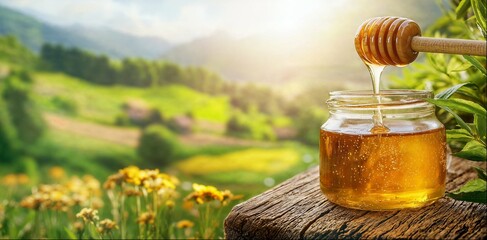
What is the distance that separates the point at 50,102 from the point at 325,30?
2290 millimetres

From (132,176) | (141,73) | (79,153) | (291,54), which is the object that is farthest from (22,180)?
(132,176)

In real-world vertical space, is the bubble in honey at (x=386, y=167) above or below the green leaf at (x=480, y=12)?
below

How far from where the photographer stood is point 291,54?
15.4 feet

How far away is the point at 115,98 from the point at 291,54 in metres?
1.48

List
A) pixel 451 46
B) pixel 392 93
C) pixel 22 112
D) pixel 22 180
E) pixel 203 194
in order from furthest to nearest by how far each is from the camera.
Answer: pixel 22 112
pixel 22 180
pixel 203 194
pixel 392 93
pixel 451 46

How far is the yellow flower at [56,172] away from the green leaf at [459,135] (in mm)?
3797

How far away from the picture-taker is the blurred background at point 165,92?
4.73 meters

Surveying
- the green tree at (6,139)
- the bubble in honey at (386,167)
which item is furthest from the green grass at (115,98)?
the bubble in honey at (386,167)

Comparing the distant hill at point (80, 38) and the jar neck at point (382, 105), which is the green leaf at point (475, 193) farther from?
the distant hill at point (80, 38)

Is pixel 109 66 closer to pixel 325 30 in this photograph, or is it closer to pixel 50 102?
pixel 50 102

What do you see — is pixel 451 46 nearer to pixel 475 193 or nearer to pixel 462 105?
pixel 462 105

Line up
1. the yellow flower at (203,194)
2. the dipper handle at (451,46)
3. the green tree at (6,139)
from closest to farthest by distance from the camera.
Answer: the dipper handle at (451,46)
the yellow flower at (203,194)
the green tree at (6,139)

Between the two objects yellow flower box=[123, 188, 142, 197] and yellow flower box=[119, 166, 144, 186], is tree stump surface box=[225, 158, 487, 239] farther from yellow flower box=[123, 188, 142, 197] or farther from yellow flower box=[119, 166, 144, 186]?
yellow flower box=[123, 188, 142, 197]

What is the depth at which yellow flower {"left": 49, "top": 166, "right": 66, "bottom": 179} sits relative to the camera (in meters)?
4.43
